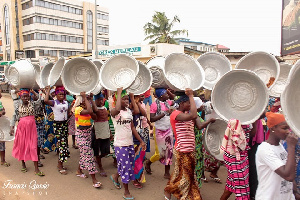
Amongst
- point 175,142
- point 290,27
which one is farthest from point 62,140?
point 290,27

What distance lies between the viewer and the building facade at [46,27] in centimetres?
4009

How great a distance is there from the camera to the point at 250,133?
345 cm

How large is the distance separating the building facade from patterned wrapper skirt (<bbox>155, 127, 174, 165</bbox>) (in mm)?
38027

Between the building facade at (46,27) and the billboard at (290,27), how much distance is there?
32.7 meters

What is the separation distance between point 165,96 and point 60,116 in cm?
220

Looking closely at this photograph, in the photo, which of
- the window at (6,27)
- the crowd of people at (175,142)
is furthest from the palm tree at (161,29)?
the window at (6,27)

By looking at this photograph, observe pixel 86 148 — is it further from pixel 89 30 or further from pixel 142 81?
pixel 89 30

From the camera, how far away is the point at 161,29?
2467 cm

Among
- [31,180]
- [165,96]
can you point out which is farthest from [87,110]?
[31,180]

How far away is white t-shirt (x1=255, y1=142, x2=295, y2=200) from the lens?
89.3 inches

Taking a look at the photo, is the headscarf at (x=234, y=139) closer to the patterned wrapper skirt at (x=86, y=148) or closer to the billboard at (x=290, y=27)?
the patterned wrapper skirt at (x=86, y=148)

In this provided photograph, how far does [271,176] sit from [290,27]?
15.9 metres

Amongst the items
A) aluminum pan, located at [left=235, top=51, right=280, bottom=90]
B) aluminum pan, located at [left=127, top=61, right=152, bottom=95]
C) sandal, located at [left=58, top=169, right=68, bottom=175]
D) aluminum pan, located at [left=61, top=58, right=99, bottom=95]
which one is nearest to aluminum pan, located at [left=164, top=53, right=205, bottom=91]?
aluminum pan, located at [left=127, top=61, right=152, bottom=95]

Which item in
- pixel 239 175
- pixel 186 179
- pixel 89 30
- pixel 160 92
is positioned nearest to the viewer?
pixel 239 175
